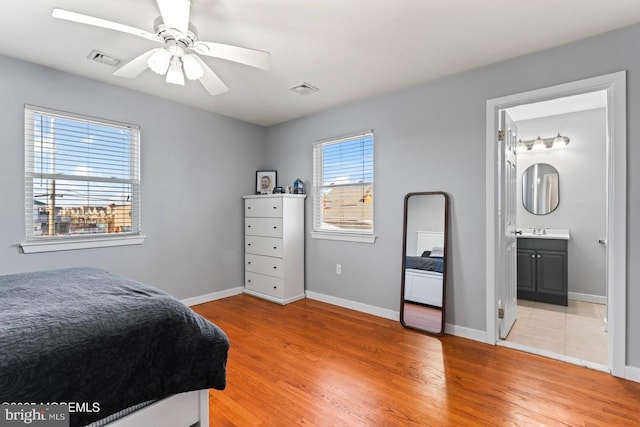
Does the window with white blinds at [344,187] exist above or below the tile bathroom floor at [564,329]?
above

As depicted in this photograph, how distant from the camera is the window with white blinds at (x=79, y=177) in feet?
8.92

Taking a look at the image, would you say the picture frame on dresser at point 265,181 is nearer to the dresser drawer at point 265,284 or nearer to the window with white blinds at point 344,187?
the window with white blinds at point 344,187

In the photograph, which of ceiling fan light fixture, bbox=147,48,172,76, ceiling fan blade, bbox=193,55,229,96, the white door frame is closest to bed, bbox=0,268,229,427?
ceiling fan light fixture, bbox=147,48,172,76

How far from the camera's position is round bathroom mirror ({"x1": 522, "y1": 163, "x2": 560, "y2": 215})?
429cm

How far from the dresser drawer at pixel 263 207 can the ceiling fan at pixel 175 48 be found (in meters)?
1.91

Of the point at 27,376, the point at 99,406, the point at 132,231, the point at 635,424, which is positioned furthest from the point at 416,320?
the point at 132,231

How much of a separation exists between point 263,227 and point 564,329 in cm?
342

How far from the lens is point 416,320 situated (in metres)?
3.06

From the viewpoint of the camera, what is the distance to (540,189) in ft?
14.4

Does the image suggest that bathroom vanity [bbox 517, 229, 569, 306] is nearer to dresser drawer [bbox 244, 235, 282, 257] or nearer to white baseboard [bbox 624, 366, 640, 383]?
white baseboard [bbox 624, 366, 640, 383]

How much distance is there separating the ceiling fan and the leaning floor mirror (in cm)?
197

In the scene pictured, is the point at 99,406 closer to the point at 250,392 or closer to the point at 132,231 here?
the point at 250,392

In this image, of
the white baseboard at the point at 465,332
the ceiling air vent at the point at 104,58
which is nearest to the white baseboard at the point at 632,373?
the white baseboard at the point at 465,332

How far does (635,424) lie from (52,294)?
10.2 feet
